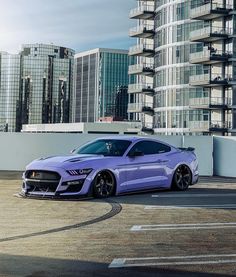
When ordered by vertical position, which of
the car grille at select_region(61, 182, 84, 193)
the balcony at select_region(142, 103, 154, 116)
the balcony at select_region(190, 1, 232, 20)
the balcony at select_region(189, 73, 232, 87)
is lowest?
the car grille at select_region(61, 182, 84, 193)

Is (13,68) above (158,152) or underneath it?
above

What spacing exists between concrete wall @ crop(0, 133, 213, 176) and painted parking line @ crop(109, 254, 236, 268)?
14.5 metres

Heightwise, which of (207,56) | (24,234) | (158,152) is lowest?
(24,234)

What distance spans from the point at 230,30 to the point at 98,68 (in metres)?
76.1

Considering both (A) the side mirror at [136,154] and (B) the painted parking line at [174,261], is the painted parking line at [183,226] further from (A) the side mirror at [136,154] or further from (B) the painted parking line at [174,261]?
(A) the side mirror at [136,154]

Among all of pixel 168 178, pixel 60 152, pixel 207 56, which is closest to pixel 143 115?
pixel 207 56

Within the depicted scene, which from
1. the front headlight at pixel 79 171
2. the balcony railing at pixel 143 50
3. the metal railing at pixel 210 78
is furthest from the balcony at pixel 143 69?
the front headlight at pixel 79 171

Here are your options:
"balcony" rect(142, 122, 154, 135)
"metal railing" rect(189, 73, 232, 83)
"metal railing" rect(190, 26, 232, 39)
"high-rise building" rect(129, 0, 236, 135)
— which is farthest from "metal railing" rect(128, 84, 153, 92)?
"metal railing" rect(190, 26, 232, 39)

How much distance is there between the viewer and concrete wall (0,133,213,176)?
21.0 metres

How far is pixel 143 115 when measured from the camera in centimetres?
9088

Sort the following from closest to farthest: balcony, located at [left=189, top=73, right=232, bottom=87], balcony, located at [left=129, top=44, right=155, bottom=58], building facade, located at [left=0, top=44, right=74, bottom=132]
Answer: balcony, located at [left=189, top=73, right=232, bottom=87] < balcony, located at [left=129, top=44, right=155, bottom=58] < building facade, located at [left=0, top=44, right=74, bottom=132]

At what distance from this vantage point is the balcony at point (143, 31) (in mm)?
89188

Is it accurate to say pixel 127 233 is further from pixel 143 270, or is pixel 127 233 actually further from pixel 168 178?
pixel 168 178

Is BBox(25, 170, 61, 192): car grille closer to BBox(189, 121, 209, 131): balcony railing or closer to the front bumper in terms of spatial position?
the front bumper
